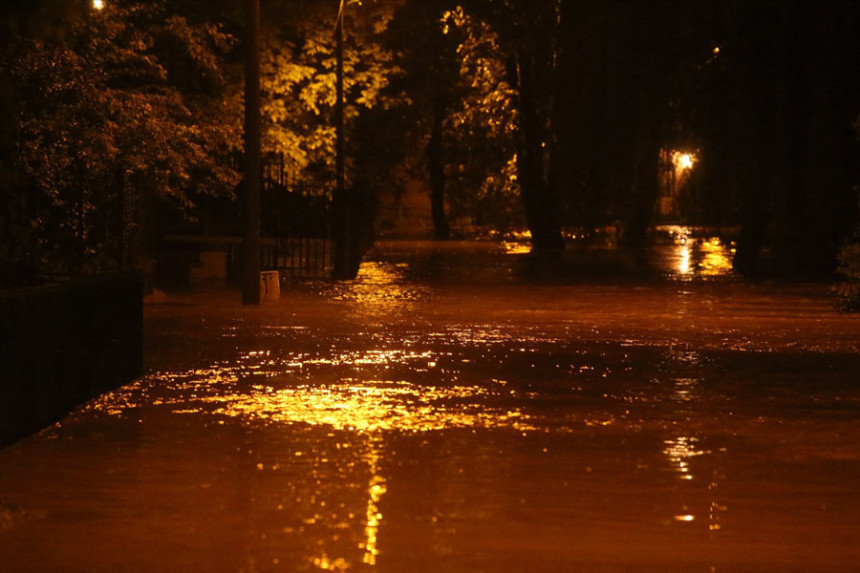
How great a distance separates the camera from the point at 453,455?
1020 cm

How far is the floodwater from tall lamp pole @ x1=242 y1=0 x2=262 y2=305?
3.30 m

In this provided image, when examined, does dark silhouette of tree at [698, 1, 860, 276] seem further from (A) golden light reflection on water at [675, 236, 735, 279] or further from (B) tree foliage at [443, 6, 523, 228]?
(B) tree foliage at [443, 6, 523, 228]

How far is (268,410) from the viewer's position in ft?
40.3

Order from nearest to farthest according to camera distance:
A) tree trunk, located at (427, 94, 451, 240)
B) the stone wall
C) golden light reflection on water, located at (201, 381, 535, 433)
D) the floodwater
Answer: the floodwater < the stone wall < golden light reflection on water, located at (201, 381, 535, 433) < tree trunk, located at (427, 94, 451, 240)

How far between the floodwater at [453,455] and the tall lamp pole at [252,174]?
3.30 m

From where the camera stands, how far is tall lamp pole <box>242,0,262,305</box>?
23.3 meters

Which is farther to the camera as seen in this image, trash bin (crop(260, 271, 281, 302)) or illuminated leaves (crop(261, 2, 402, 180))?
illuminated leaves (crop(261, 2, 402, 180))

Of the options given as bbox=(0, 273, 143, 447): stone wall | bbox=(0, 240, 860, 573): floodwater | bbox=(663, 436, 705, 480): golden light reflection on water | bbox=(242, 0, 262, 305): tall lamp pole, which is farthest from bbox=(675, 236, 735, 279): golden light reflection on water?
bbox=(663, 436, 705, 480): golden light reflection on water

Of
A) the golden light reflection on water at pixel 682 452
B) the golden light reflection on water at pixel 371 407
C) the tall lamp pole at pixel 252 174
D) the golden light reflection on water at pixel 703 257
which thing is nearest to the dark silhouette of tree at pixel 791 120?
the golden light reflection on water at pixel 703 257

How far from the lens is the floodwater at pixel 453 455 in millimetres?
7594

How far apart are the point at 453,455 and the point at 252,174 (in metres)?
13.9

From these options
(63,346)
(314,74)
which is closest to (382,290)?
(314,74)

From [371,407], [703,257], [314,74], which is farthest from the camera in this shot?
[703,257]

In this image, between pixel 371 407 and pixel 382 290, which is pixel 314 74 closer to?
pixel 382 290
